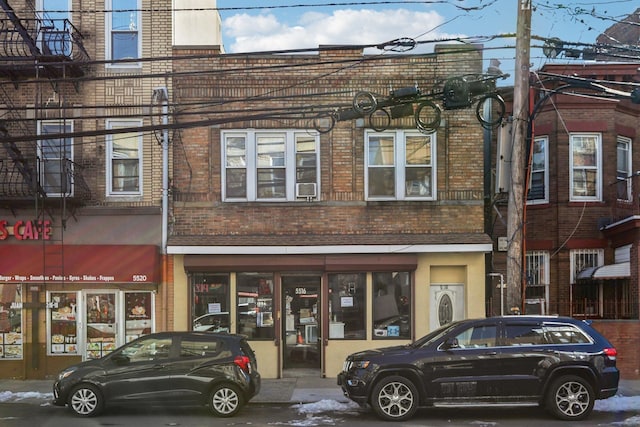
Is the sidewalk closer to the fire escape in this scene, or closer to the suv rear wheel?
the suv rear wheel

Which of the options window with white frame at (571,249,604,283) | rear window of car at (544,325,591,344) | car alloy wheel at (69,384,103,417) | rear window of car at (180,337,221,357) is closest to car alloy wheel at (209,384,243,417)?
rear window of car at (180,337,221,357)

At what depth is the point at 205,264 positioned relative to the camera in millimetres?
15453

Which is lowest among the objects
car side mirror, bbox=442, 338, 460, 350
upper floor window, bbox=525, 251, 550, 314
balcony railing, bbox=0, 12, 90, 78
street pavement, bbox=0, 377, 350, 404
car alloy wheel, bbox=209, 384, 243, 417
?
street pavement, bbox=0, 377, 350, 404

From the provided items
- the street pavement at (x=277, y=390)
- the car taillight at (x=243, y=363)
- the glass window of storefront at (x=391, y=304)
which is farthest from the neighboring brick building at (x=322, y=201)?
the car taillight at (x=243, y=363)

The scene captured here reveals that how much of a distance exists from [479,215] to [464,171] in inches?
42.6

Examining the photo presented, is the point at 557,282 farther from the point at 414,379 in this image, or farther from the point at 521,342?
the point at 414,379

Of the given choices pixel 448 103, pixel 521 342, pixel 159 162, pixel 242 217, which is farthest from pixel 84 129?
pixel 521 342

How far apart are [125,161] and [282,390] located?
6.52 m

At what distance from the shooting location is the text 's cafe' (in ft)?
49.8

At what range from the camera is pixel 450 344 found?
11.2 metres

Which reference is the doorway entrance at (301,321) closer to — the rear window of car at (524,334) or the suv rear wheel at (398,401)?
the suv rear wheel at (398,401)

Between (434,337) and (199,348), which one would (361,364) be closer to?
(434,337)

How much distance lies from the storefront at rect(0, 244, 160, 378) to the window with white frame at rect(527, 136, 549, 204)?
978 centimetres

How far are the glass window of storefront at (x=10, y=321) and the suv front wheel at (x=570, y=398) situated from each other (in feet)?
37.9
